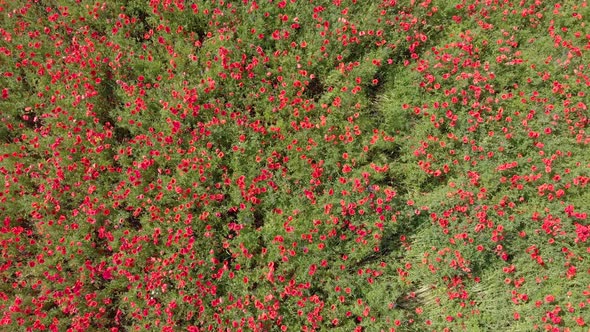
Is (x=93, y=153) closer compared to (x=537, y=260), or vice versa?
(x=537, y=260)

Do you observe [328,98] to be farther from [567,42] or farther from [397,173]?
[567,42]

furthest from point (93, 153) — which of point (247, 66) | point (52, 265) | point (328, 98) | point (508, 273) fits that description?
point (508, 273)

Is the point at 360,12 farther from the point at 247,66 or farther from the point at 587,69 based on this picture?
the point at 587,69

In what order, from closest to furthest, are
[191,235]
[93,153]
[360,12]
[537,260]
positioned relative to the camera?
[537,260] → [191,235] → [93,153] → [360,12]

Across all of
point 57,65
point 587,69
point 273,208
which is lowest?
point 587,69

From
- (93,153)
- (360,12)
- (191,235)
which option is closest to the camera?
(191,235)

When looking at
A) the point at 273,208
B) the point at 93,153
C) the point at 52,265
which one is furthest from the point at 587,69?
the point at 52,265

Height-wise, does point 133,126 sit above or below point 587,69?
above
